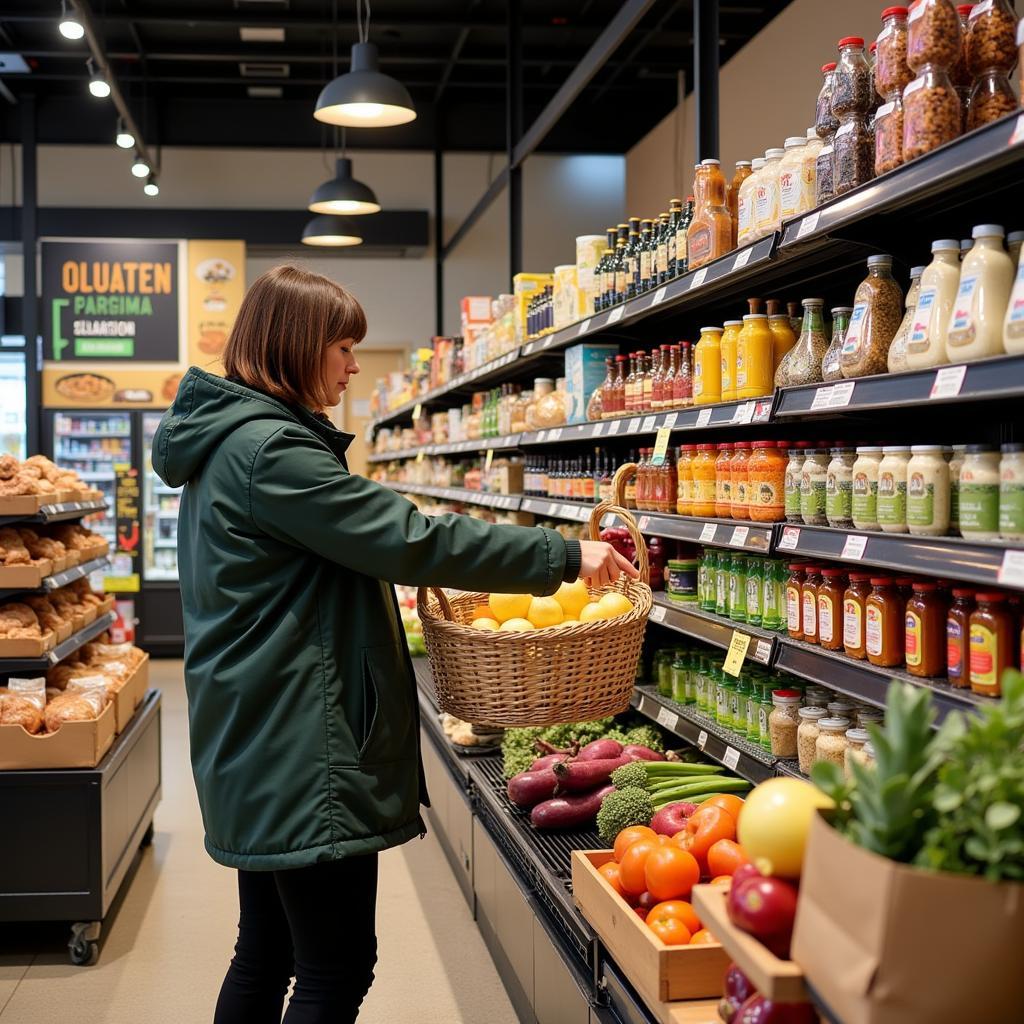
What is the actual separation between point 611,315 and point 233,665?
205 centimetres

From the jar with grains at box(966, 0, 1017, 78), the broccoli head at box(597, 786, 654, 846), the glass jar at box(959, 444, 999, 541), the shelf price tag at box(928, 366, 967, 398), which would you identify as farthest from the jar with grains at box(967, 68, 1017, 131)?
the broccoli head at box(597, 786, 654, 846)

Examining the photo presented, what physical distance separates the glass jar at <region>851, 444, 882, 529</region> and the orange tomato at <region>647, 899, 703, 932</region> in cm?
79

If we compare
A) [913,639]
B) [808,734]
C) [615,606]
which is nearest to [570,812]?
[808,734]

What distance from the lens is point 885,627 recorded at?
2.22 metres

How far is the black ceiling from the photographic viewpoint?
9.22 metres

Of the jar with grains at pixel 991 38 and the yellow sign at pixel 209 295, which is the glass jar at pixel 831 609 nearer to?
the jar with grains at pixel 991 38

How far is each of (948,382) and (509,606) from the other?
1.07 meters

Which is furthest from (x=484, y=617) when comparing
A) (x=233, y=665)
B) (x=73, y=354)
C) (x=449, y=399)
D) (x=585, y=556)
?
(x=73, y=354)

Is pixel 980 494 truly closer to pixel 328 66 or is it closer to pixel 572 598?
pixel 572 598

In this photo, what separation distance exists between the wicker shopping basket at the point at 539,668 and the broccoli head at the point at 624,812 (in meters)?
0.54

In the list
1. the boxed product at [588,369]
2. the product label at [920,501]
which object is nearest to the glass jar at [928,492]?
the product label at [920,501]

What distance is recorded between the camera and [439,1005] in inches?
134

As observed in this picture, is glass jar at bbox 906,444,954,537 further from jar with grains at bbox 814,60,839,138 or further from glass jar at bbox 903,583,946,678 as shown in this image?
jar with grains at bbox 814,60,839,138

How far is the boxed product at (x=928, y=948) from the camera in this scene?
117cm
